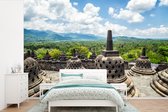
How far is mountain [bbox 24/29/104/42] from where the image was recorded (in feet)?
22.5

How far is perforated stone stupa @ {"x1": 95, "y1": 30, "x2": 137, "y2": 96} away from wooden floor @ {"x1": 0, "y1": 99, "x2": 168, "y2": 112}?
1.75 ft

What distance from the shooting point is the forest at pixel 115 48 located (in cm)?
689

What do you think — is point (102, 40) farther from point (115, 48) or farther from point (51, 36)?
point (51, 36)

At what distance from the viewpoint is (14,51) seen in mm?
6312

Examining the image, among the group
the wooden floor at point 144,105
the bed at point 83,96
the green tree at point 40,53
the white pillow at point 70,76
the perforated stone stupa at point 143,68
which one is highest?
the green tree at point 40,53

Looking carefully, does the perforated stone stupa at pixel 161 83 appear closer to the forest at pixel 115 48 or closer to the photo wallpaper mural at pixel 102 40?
the photo wallpaper mural at pixel 102 40

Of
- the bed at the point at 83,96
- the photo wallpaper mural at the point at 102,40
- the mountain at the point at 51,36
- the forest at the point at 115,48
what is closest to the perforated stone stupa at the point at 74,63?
the photo wallpaper mural at the point at 102,40

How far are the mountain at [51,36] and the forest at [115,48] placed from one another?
0.10 meters

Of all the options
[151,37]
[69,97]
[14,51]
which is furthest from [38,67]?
[151,37]

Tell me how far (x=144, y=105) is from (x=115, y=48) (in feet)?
5.86

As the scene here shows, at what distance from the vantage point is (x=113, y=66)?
676 centimetres

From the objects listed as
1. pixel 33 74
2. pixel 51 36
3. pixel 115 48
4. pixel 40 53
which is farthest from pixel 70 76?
pixel 115 48

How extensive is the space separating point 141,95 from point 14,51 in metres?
3.45

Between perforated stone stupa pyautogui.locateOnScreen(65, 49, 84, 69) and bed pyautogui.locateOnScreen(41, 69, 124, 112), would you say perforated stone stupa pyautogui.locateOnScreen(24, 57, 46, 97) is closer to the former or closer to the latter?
perforated stone stupa pyautogui.locateOnScreen(65, 49, 84, 69)
